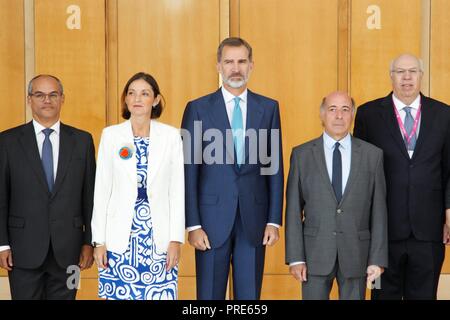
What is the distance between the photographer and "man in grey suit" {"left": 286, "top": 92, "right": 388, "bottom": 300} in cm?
377

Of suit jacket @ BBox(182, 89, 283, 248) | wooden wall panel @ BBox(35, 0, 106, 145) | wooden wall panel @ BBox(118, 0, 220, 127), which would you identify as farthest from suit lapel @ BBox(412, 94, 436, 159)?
wooden wall panel @ BBox(35, 0, 106, 145)

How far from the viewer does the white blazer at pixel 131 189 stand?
145 inches

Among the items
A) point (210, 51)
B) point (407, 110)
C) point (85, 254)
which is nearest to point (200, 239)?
point (85, 254)

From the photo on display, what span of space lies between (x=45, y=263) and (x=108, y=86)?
211 cm

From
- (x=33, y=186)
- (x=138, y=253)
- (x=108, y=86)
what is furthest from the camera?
(x=108, y=86)

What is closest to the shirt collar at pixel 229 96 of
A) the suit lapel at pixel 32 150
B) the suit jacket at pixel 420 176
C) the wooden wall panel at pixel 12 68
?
the suit jacket at pixel 420 176

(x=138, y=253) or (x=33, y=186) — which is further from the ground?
(x=33, y=186)

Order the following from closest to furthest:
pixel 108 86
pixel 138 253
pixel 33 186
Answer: pixel 138 253 → pixel 33 186 → pixel 108 86

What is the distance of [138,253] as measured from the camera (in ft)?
12.1

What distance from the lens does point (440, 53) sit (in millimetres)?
5746

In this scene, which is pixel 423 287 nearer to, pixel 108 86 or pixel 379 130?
pixel 379 130

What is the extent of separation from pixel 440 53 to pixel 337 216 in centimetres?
252

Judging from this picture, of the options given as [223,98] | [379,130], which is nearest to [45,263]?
[223,98]

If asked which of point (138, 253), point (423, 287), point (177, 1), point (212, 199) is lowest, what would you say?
point (423, 287)
